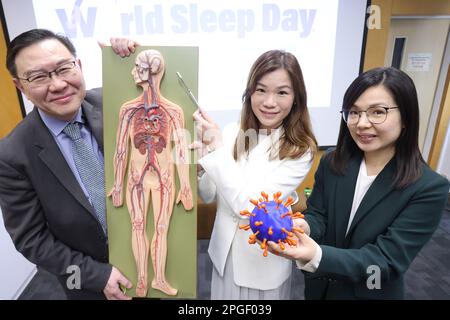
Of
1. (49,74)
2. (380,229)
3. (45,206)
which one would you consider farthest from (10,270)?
(380,229)

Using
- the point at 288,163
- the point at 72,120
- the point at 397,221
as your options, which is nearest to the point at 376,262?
the point at 397,221

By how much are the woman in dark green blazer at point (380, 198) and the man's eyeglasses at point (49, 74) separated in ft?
3.06

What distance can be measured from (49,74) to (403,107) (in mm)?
1206

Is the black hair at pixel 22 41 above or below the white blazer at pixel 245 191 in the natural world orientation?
above

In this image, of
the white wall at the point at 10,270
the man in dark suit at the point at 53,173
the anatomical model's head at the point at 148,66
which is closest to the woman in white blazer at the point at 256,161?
the anatomical model's head at the point at 148,66

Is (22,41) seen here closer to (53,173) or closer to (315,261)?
(53,173)

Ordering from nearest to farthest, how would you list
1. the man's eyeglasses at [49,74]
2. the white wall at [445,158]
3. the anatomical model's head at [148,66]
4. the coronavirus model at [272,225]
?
the coronavirus model at [272,225], the man's eyeglasses at [49,74], the anatomical model's head at [148,66], the white wall at [445,158]

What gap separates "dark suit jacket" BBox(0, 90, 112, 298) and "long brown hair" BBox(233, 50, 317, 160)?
67 centimetres

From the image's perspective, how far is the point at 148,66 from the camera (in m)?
1.09

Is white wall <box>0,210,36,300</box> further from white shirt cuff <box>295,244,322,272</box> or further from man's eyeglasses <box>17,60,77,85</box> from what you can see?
white shirt cuff <box>295,244,322,272</box>

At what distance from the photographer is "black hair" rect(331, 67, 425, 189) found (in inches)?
36.2

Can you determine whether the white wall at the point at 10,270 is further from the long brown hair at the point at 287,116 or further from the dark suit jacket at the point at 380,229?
the dark suit jacket at the point at 380,229

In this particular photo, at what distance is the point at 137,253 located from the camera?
1.22m

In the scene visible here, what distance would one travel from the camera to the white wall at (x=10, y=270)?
2042 millimetres
